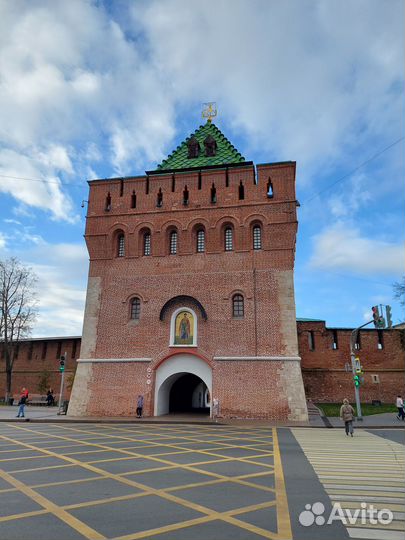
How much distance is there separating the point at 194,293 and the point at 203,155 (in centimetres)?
1007

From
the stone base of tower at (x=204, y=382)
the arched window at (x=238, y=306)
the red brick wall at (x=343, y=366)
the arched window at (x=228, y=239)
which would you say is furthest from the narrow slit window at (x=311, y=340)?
the arched window at (x=228, y=239)

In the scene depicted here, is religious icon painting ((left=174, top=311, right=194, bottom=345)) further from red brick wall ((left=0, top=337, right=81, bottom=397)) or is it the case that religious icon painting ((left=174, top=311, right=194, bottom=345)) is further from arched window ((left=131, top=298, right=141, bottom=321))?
red brick wall ((left=0, top=337, right=81, bottom=397))

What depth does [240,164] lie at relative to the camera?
25.0 meters

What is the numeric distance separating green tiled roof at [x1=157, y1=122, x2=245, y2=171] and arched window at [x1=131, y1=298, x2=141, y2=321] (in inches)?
365

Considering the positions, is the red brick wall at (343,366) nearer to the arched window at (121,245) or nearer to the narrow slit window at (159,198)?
the narrow slit window at (159,198)

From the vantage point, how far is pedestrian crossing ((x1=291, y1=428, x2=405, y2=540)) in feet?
16.3

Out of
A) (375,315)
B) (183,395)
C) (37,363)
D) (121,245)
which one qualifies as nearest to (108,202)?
(121,245)

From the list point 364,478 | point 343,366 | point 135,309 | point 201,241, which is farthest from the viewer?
point 343,366

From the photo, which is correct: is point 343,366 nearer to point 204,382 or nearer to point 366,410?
point 366,410

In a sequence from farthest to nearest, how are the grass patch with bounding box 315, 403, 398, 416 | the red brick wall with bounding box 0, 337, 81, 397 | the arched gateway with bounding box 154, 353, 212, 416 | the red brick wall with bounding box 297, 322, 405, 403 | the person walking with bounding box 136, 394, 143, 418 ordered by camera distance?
the red brick wall with bounding box 0, 337, 81, 397, the red brick wall with bounding box 297, 322, 405, 403, the grass patch with bounding box 315, 403, 398, 416, the arched gateway with bounding box 154, 353, 212, 416, the person walking with bounding box 136, 394, 143, 418

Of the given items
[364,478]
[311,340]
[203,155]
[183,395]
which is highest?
[203,155]

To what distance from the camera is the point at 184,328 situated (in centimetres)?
2223

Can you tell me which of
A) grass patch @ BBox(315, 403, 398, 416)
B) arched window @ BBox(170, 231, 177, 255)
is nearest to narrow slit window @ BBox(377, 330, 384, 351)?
grass patch @ BBox(315, 403, 398, 416)

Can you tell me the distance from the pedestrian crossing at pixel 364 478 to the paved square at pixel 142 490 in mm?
854
